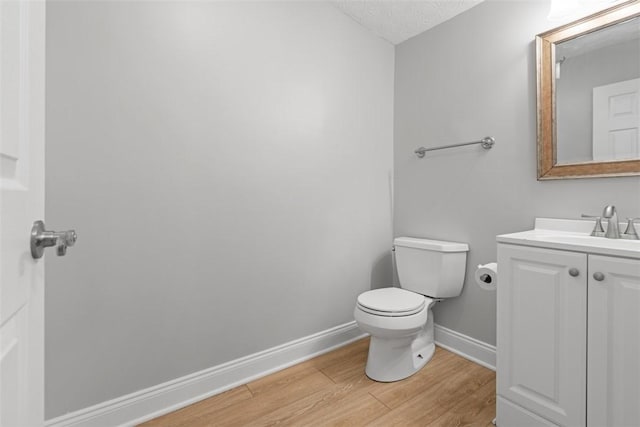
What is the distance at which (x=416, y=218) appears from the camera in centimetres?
217

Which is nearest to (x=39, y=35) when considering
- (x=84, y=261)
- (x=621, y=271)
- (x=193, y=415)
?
(x=84, y=261)

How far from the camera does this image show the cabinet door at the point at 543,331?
108cm

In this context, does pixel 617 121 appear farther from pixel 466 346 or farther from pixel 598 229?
pixel 466 346

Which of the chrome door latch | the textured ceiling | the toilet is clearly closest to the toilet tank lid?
the toilet

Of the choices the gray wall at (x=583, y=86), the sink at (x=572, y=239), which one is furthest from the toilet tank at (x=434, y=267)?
the gray wall at (x=583, y=86)

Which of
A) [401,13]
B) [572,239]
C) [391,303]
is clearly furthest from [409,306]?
[401,13]

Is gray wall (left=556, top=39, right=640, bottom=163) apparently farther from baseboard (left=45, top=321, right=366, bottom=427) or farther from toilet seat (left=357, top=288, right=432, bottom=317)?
baseboard (left=45, top=321, right=366, bottom=427)

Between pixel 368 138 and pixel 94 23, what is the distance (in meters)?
1.58

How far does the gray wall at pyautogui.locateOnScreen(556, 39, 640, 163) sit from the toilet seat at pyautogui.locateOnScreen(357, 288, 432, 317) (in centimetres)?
101

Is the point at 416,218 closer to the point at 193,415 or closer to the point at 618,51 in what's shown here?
the point at 618,51

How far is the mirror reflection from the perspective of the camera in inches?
52.6

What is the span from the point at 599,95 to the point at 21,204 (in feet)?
6.81

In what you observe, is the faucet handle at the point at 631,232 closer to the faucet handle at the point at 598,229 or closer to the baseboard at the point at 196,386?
the faucet handle at the point at 598,229

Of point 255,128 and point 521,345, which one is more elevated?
point 255,128
